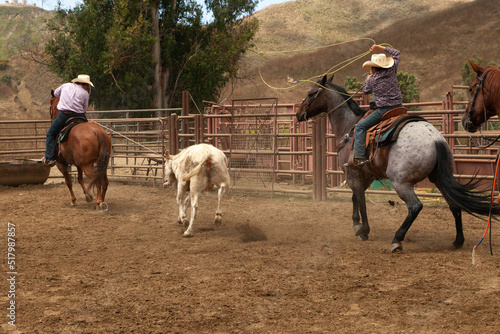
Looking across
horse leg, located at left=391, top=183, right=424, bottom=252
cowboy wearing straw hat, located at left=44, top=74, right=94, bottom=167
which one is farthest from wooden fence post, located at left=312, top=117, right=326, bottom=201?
cowboy wearing straw hat, located at left=44, top=74, right=94, bottom=167

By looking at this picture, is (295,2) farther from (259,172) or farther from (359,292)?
(359,292)

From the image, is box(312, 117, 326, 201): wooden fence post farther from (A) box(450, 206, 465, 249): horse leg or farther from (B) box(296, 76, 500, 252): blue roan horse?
(A) box(450, 206, 465, 249): horse leg

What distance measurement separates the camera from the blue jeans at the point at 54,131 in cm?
855

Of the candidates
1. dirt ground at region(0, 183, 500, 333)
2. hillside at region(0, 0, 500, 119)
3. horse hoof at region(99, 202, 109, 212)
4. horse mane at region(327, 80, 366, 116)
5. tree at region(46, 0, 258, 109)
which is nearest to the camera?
dirt ground at region(0, 183, 500, 333)

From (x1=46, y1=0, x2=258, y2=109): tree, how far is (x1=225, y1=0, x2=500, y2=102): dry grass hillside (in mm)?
11492

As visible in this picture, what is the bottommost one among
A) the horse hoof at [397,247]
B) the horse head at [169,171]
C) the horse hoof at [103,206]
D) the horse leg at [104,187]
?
the horse hoof at [397,247]

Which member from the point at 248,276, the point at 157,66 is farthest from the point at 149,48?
the point at 248,276

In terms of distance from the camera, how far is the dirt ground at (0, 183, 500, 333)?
3406mm

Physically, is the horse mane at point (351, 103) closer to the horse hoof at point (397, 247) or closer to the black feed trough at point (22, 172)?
the horse hoof at point (397, 247)

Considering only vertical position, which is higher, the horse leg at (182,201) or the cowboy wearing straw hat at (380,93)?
the cowboy wearing straw hat at (380,93)

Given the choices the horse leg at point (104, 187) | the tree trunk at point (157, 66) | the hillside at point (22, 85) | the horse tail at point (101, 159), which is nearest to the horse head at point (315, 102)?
the horse tail at point (101, 159)

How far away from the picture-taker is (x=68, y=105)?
847cm

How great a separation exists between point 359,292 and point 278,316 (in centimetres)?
84

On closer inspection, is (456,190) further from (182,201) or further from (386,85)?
(182,201)
